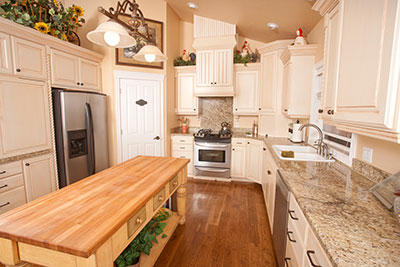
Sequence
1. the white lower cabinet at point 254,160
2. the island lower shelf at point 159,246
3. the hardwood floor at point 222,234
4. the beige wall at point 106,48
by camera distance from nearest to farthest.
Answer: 1. the island lower shelf at point 159,246
2. the hardwood floor at point 222,234
3. the beige wall at point 106,48
4. the white lower cabinet at point 254,160

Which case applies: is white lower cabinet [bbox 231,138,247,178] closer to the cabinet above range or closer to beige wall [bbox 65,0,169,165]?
the cabinet above range

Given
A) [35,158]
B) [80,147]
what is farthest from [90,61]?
[35,158]

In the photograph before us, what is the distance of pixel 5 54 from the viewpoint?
1.92m

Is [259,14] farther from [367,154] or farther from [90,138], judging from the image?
[90,138]

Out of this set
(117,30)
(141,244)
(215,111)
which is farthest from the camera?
(215,111)

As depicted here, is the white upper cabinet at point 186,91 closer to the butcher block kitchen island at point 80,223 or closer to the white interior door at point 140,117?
the white interior door at point 140,117

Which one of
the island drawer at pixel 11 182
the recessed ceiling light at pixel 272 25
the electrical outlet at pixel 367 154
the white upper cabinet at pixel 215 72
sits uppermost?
the recessed ceiling light at pixel 272 25

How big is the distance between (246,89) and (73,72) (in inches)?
115

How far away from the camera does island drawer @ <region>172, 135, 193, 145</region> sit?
153 inches

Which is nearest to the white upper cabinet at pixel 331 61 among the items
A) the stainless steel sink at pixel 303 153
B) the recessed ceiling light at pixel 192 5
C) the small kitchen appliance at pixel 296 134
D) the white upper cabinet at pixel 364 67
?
the white upper cabinet at pixel 364 67

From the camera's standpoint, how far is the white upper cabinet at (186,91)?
158 inches

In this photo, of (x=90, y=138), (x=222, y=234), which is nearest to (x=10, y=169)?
(x=90, y=138)

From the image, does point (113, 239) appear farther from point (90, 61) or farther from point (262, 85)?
point (262, 85)

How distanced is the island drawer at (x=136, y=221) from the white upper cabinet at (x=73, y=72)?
2230 mm
